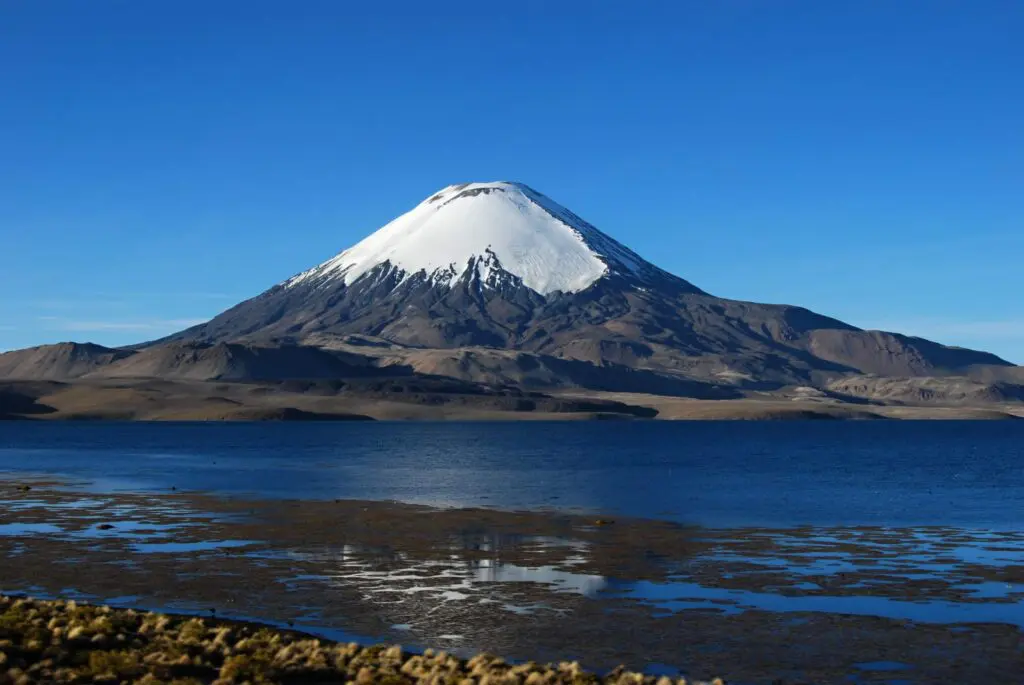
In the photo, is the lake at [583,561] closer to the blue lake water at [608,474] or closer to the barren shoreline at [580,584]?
the barren shoreline at [580,584]

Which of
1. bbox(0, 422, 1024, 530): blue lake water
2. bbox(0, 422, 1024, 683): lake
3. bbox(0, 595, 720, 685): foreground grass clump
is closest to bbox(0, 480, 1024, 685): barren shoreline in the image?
bbox(0, 422, 1024, 683): lake

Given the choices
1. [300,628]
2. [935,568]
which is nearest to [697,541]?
[935,568]

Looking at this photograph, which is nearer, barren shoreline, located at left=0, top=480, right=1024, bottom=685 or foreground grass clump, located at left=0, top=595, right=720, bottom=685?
foreground grass clump, located at left=0, top=595, right=720, bottom=685

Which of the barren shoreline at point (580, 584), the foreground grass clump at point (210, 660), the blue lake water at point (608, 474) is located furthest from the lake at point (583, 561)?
the foreground grass clump at point (210, 660)

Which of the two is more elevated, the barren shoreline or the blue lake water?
the blue lake water

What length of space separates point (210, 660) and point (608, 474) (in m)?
78.0

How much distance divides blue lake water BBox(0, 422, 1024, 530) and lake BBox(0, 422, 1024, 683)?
621 mm

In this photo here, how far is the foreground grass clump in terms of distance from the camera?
23375 millimetres

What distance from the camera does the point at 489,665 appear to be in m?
24.6

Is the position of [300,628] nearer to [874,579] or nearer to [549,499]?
[874,579]

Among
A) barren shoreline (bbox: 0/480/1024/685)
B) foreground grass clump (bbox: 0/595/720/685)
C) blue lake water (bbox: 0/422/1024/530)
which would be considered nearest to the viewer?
foreground grass clump (bbox: 0/595/720/685)

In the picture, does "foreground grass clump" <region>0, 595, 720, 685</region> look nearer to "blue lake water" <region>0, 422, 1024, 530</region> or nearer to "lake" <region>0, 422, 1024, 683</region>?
"lake" <region>0, 422, 1024, 683</region>

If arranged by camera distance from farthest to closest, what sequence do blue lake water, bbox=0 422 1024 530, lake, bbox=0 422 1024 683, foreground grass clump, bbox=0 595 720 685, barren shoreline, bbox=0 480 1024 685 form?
blue lake water, bbox=0 422 1024 530 < lake, bbox=0 422 1024 683 < barren shoreline, bbox=0 480 1024 685 < foreground grass clump, bbox=0 595 720 685

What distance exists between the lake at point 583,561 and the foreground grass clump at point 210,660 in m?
3.57
